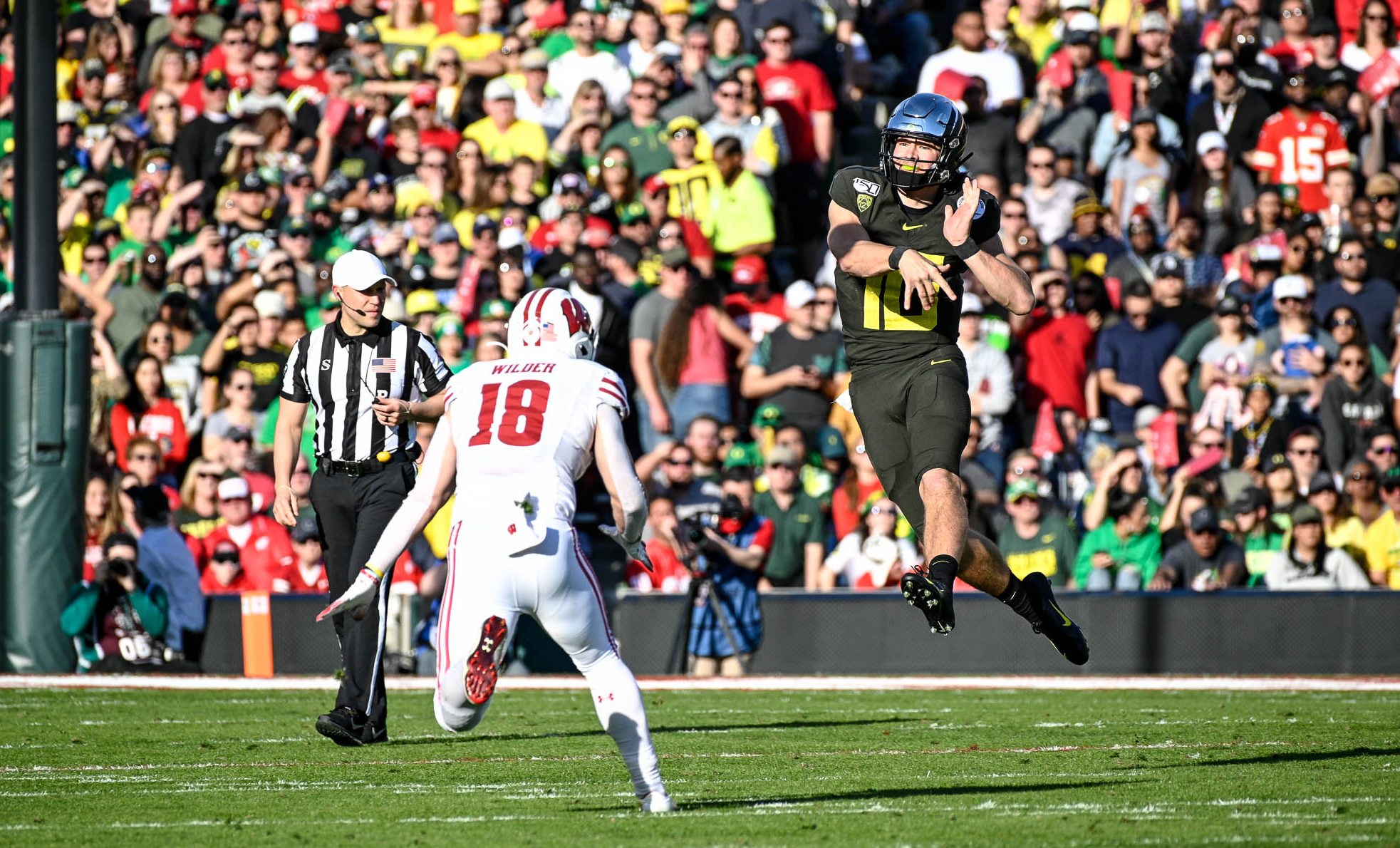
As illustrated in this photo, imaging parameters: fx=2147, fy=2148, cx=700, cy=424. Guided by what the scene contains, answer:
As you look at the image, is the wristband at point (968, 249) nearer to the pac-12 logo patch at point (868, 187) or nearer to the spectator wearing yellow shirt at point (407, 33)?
the pac-12 logo patch at point (868, 187)

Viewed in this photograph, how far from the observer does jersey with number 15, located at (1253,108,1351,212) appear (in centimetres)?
1670

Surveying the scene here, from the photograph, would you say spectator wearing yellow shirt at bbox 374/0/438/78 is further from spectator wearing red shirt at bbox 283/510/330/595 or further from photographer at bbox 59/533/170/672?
photographer at bbox 59/533/170/672

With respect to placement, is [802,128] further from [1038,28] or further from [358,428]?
[358,428]

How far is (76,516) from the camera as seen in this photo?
14.1 metres

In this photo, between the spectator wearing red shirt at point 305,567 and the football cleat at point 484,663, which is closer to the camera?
the football cleat at point 484,663

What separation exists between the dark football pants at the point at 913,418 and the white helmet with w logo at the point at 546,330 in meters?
1.89

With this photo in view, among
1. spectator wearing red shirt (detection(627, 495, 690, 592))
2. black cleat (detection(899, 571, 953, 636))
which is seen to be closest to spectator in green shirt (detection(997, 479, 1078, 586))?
spectator wearing red shirt (detection(627, 495, 690, 592))

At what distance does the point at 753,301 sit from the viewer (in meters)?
16.4

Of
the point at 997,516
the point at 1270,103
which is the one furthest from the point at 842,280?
the point at 1270,103

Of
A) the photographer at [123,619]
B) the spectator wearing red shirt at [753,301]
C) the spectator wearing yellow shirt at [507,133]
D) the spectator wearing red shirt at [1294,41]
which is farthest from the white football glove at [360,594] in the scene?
the spectator wearing red shirt at [1294,41]

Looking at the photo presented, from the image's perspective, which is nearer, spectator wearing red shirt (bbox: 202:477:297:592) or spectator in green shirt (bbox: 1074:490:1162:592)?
spectator in green shirt (bbox: 1074:490:1162:592)

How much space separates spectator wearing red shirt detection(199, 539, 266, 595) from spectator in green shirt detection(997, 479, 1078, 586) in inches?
207

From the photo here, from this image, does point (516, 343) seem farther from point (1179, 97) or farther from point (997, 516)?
point (1179, 97)

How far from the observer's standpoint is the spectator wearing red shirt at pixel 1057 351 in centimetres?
1541
